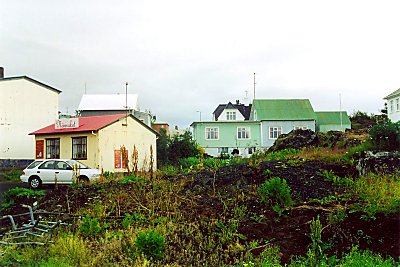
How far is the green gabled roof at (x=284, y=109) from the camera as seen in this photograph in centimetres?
3141

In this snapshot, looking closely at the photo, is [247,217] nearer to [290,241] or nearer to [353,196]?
[290,241]

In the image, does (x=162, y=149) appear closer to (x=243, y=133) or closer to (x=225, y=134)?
(x=225, y=134)

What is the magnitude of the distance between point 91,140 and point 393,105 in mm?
20422

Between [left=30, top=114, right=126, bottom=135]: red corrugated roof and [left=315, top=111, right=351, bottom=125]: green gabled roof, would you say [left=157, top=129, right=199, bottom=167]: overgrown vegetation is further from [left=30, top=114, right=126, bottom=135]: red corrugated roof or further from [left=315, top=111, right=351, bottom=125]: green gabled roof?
[left=315, top=111, right=351, bottom=125]: green gabled roof

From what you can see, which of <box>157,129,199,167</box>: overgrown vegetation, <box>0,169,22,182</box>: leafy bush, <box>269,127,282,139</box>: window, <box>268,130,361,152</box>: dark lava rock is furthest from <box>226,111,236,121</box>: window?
<box>0,169,22,182</box>: leafy bush

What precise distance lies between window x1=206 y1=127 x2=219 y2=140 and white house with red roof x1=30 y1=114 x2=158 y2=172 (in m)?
12.5

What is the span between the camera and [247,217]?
6984 mm

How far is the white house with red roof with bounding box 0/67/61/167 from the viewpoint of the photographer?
1869 cm

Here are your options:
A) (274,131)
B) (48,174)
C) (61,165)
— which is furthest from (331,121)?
(48,174)

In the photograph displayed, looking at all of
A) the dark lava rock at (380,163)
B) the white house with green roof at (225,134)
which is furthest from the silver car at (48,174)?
the white house with green roof at (225,134)

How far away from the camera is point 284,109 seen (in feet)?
106

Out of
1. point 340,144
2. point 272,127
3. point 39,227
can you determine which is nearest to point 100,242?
point 39,227

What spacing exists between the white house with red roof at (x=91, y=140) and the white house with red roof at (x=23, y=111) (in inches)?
28.6

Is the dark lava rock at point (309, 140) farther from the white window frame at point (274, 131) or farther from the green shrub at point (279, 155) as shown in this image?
the white window frame at point (274, 131)
